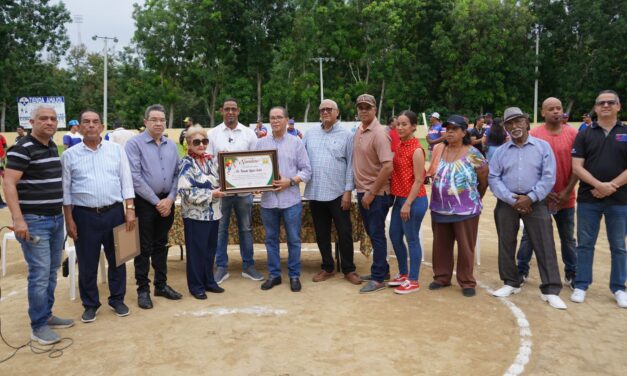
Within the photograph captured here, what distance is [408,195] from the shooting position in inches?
222

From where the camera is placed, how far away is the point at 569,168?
5.65 m

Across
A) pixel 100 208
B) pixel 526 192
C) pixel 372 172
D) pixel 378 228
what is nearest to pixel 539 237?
pixel 526 192

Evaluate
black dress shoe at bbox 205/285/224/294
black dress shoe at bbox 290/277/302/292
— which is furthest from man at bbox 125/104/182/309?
black dress shoe at bbox 290/277/302/292

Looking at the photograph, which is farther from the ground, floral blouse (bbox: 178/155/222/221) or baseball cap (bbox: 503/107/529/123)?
baseball cap (bbox: 503/107/529/123)

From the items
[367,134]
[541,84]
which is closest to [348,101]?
[541,84]

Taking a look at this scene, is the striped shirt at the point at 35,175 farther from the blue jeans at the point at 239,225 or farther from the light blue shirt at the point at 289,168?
the light blue shirt at the point at 289,168

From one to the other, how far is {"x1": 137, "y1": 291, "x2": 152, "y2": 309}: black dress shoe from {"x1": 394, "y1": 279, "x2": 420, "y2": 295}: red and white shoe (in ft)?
8.41

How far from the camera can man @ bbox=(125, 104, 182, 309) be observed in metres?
5.32

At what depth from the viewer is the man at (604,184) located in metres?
5.12

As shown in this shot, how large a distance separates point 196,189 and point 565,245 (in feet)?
13.2

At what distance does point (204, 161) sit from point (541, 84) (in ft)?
144

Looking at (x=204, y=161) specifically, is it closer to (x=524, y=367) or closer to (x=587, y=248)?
(x=524, y=367)

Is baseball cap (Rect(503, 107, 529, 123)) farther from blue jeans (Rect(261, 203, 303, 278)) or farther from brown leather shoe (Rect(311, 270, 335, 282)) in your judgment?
brown leather shoe (Rect(311, 270, 335, 282))

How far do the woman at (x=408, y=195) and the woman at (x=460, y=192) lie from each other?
217 millimetres
